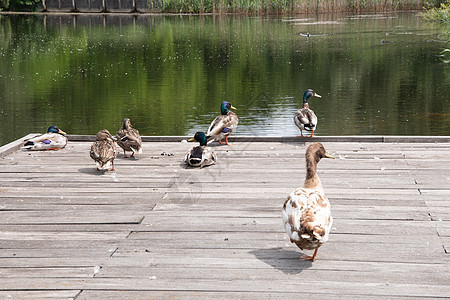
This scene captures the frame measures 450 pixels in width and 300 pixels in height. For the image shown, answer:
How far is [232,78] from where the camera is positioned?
2277cm

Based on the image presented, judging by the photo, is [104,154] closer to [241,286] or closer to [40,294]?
[40,294]

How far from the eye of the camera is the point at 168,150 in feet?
28.9

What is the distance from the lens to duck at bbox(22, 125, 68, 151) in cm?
884

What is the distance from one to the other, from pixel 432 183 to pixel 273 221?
227 centimetres

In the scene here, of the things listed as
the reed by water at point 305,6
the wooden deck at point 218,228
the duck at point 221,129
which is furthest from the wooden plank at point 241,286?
the reed by water at point 305,6

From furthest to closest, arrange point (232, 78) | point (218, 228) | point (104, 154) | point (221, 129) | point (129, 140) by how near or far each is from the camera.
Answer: point (232, 78)
point (221, 129)
point (129, 140)
point (104, 154)
point (218, 228)

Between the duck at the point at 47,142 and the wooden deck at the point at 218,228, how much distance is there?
39 centimetres

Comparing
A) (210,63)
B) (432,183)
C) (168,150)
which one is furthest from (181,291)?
(210,63)

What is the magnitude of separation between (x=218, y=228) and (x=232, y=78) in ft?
58.3

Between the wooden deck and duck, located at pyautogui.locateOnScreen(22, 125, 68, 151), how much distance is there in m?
0.39

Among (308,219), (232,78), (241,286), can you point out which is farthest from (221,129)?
(232,78)

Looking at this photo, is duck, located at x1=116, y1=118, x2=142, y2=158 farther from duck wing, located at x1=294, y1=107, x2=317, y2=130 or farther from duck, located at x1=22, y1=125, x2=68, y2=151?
duck wing, located at x1=294, y1=107, x2=317, y2=130

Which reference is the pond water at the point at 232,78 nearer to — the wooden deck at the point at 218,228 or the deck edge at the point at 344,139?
the deck edge at the point at 344,139

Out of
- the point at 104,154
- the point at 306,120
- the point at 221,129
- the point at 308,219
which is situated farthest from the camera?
the point at 306,120
